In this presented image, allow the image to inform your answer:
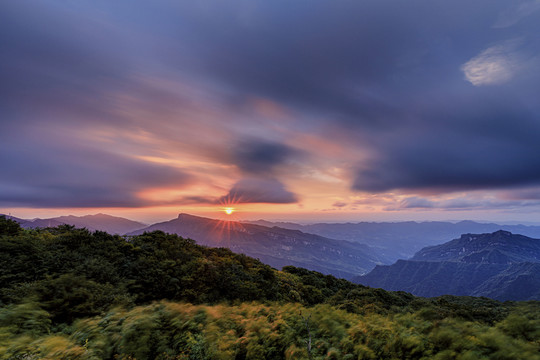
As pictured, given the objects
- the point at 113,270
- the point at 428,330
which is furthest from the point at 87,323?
the point at 428,330

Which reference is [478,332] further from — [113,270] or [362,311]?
[113,270]

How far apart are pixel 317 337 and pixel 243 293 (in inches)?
288

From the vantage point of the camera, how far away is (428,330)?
22.9ft

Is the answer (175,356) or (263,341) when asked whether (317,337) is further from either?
→ (175,356)

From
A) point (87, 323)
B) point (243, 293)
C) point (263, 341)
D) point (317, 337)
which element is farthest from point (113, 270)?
point (317, 337)

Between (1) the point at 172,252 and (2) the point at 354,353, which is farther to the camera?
(1) the point at 172,252

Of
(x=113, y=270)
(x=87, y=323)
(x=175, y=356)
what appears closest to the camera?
(x=175, y=356)

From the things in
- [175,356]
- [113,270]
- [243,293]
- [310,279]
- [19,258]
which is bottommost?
[310,279]

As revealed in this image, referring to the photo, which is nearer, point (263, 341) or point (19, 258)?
point (263, 341)

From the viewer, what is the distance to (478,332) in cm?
614

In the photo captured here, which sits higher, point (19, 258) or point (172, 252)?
point (19, 258)

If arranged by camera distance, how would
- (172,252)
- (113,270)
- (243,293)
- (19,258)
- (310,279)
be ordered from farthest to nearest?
(310,279)
(172,252)
(243,293)
(113,270)
(19,258)

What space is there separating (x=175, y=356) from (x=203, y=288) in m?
7.25

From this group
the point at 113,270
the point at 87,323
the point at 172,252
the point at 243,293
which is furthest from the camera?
the point at 172,252
